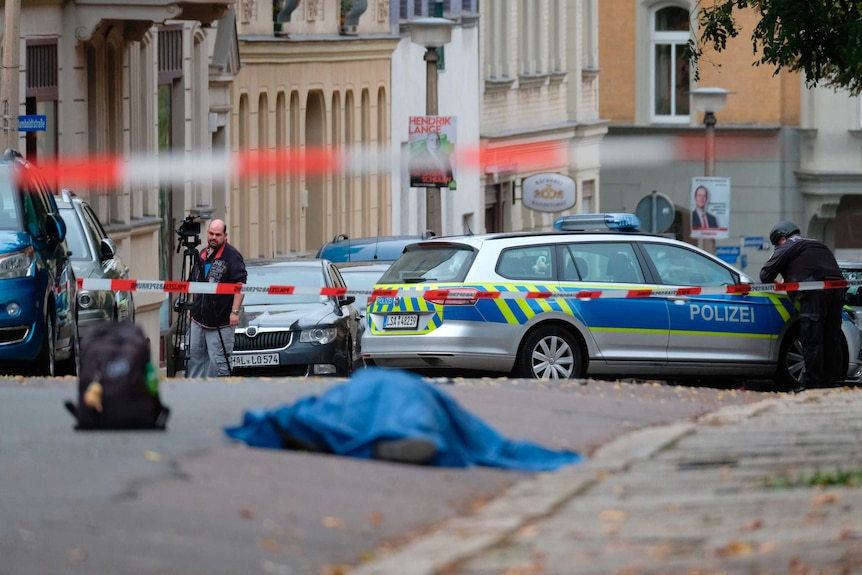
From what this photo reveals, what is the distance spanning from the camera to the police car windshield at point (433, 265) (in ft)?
61.9

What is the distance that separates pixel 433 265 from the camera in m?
19.1

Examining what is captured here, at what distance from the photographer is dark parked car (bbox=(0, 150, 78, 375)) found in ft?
54.9

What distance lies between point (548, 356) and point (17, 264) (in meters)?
4.68

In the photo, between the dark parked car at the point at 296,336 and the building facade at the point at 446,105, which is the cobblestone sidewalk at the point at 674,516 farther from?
the building facade at the point at 446,105

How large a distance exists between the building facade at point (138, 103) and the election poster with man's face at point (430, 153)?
3708 millimetres

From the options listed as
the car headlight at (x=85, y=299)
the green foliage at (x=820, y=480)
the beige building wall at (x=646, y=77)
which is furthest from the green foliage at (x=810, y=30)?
the beige building wall at (x=646, y=77)

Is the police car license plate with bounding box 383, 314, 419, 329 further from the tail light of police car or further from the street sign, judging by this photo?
the street sign

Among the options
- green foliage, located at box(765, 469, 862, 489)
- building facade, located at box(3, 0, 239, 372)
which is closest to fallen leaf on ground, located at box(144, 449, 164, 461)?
green foliage, located at box(765, 469, 862, 489)

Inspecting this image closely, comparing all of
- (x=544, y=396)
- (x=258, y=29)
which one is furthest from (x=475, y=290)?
(x=258, y=29)

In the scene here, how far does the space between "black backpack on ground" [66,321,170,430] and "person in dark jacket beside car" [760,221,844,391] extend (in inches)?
370

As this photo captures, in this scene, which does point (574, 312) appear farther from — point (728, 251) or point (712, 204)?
point (728, 251)

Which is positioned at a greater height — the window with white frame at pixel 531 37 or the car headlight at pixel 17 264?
the window with white frame at pixel 531 37

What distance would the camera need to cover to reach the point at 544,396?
577 inches

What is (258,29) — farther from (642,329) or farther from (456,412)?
(456,412)
